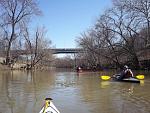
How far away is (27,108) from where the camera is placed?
12.8m

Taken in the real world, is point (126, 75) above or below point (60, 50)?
below

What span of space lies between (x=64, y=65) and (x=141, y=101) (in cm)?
10987

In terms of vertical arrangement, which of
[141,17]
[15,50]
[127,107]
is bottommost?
[127,107]

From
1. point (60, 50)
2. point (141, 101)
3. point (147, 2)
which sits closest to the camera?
point (141, 101)

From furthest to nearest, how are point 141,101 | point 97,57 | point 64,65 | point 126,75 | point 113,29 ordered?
point 64,65 → point 97,57 → point 113,29 → point 126,75 → point 141,101

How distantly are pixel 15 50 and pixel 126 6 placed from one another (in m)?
28.3

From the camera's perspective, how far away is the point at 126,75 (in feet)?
89.1

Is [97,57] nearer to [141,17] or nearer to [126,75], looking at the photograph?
[141,17]

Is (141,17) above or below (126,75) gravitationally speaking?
above

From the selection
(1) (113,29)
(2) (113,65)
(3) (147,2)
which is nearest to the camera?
(3) (147,2)

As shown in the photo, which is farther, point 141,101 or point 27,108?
point 141,101

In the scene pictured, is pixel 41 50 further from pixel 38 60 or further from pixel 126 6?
pixel 126 6

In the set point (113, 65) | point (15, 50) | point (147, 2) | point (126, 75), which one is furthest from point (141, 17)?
point (15, 50)

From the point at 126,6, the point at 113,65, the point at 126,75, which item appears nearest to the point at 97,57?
the point at 113,65
